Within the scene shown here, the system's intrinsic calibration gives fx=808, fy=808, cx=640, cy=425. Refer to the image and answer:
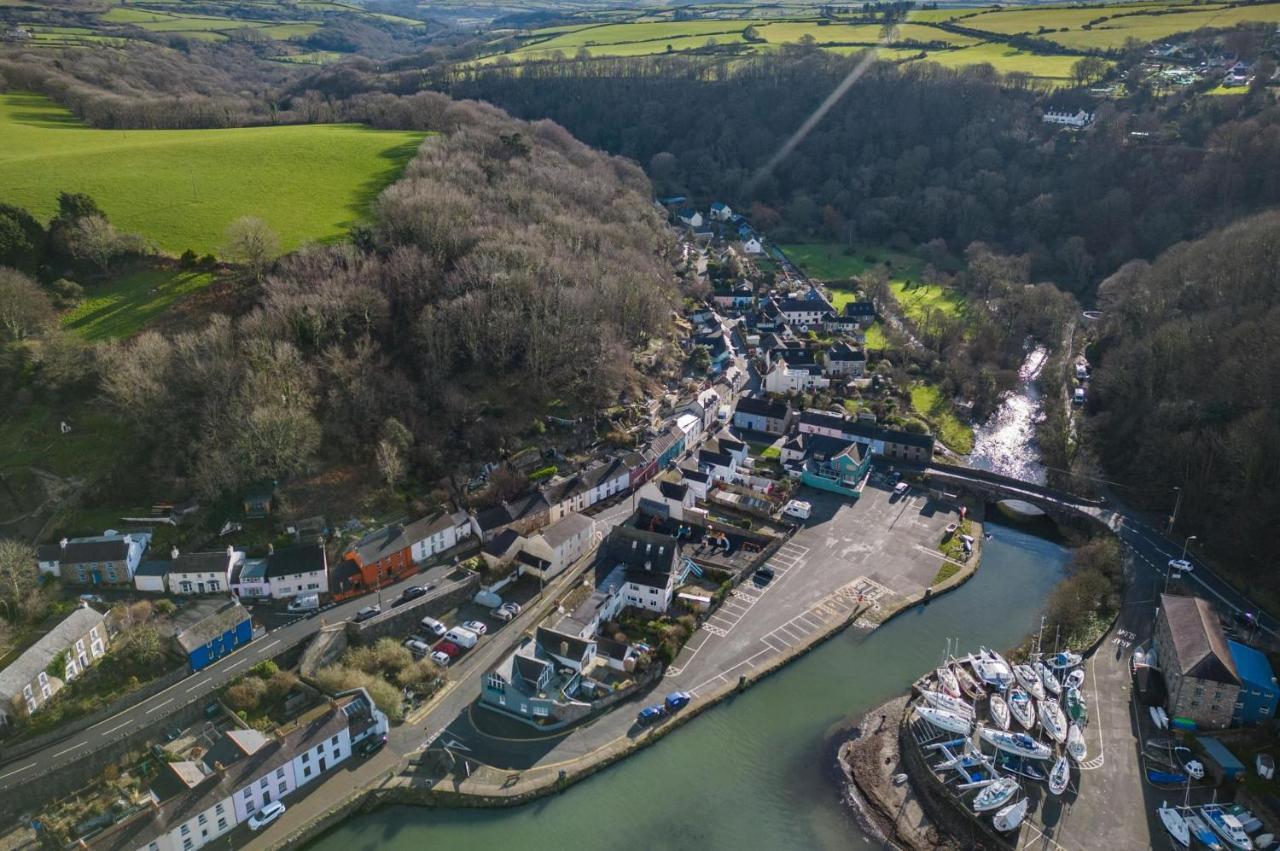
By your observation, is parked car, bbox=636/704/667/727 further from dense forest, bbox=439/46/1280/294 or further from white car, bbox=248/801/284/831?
dense forest, bbox=439/46/1280/294

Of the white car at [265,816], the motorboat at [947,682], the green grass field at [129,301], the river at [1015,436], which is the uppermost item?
the green grass field at [129,301]

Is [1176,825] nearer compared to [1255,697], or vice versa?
[1176,825]

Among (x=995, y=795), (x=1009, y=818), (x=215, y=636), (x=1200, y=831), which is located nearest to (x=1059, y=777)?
(x=995, y=795)

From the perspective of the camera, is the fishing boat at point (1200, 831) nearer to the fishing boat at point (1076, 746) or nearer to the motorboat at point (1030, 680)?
the fishing boat at point (1076, 746)

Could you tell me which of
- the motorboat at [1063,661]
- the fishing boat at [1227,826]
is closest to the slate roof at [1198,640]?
the motorboat at [1063,661]

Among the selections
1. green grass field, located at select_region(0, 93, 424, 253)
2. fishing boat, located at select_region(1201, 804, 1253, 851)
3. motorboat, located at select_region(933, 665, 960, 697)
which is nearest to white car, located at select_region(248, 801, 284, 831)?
motorboat, located at select_region(933, 665, 960, 697)

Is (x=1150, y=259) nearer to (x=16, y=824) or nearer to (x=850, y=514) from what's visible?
(x=850, y=514)

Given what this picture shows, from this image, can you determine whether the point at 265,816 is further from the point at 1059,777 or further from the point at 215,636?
the point at 1059,777

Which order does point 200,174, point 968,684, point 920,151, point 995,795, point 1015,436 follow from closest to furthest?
point 995,795 → point 968,684 → point 1015,436 → point 200,174 → point 920,151
